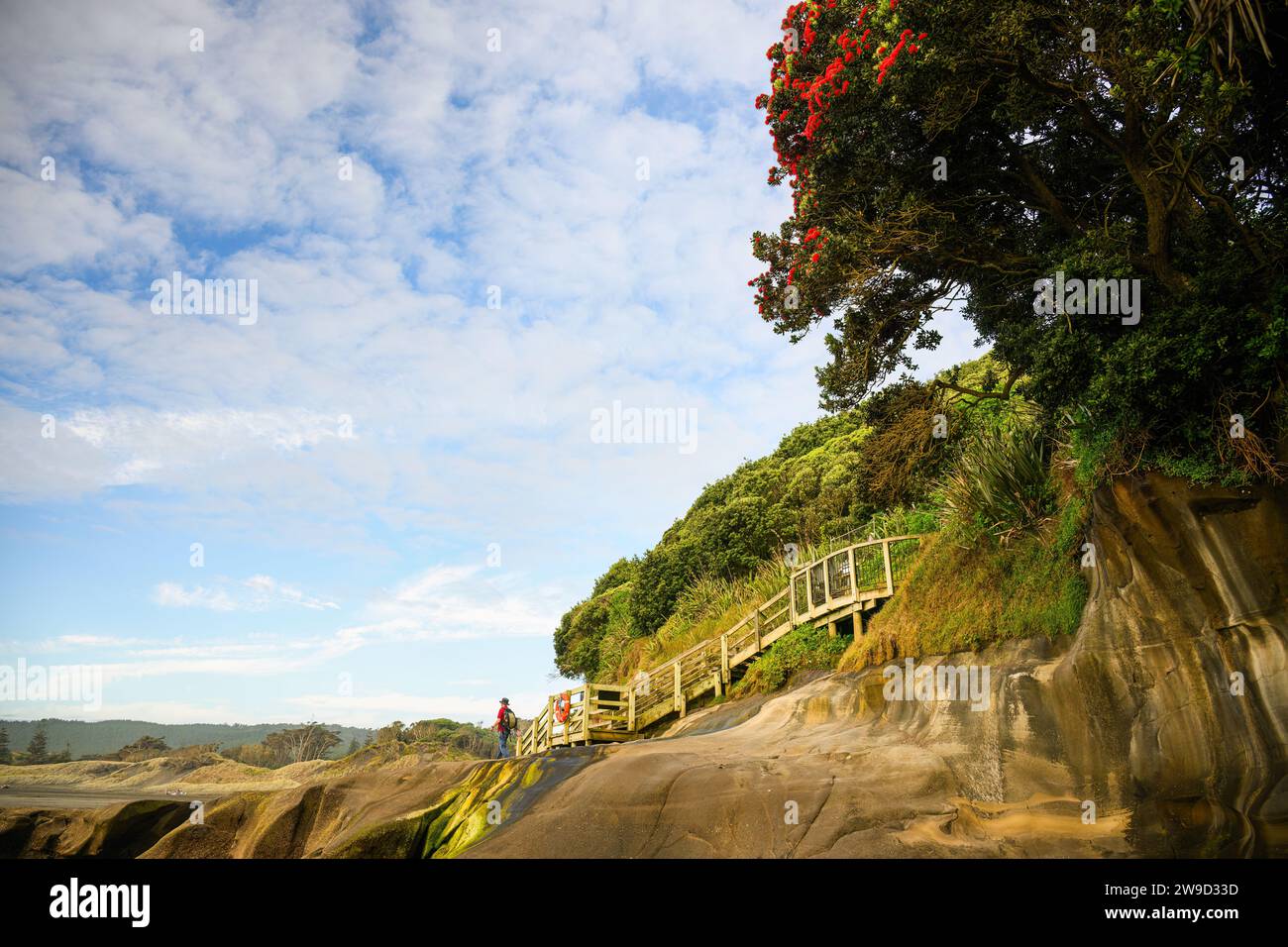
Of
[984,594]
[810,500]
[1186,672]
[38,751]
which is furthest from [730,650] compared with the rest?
[38,751]

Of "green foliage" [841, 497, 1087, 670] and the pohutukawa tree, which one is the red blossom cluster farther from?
"green foliage" [841, 497, 1087, 670]

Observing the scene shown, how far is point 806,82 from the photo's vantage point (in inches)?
466

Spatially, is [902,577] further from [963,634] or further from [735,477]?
[735,477]

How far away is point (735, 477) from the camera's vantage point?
35.7 meters

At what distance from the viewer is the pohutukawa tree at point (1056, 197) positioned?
831 cm

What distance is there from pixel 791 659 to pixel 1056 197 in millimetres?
11521

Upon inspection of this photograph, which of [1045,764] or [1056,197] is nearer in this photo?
[1045,764]

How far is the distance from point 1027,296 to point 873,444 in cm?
348

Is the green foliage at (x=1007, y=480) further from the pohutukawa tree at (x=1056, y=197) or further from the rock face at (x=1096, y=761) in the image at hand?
the rock face at (x=1096, y=761)

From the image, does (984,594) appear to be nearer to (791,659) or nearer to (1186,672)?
(1186,672)

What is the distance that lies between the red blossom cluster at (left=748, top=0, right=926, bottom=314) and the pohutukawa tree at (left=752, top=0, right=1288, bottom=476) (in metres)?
0.03
